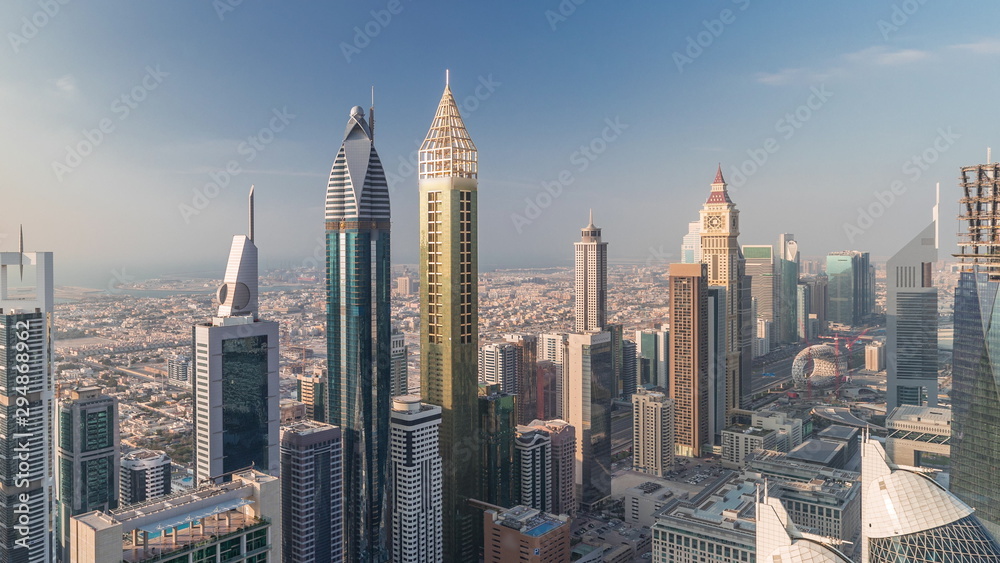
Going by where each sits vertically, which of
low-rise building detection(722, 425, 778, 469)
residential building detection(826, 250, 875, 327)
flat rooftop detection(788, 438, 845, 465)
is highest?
residential building detection(826, 250, 875, 327)

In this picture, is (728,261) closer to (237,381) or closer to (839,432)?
(839,432)

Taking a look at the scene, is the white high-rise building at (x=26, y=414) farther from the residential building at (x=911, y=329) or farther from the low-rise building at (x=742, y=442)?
the residential building at (x=911, y=329)

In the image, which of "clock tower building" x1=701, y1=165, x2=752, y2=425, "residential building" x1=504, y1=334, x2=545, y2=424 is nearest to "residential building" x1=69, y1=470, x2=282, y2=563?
"residential building" x1=504, y1=334, x2=545, y2=424

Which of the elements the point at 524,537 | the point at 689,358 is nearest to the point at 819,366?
the point at 689,358

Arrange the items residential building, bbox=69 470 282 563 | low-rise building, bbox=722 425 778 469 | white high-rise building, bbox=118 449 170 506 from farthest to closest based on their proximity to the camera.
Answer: low-rise building, bbox=722 425 778 469, white high-rise building, bbox=118 449 170 506, residential building, bbox=69 470 282 563

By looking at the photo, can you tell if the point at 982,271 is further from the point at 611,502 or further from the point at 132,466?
the point at 132,466

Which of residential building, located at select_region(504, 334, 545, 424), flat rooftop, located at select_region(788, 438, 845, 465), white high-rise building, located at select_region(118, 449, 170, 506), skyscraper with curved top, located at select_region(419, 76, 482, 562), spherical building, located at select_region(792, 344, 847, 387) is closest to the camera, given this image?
white high-rise building, located at select_region(118, 449, 170, 506)

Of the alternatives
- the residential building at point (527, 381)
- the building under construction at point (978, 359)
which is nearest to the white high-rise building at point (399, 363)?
the residential building at point (527, 381)

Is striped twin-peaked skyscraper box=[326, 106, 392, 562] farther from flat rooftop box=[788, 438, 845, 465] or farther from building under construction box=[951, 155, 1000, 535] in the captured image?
flat rooftop box=[788, 438, 845, 465]
